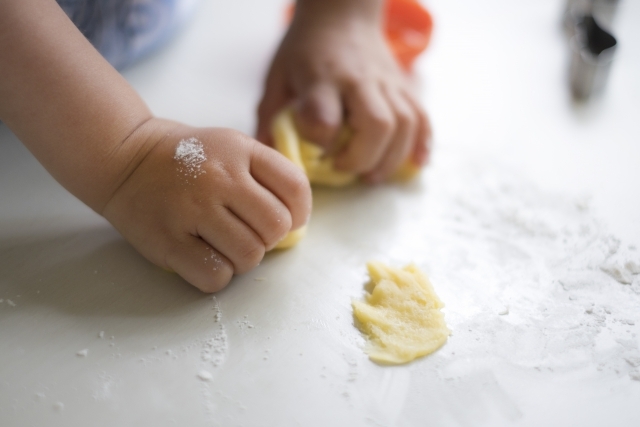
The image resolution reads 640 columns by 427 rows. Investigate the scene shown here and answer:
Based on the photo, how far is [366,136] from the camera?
72cm


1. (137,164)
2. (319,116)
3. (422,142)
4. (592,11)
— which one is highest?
(137,164)

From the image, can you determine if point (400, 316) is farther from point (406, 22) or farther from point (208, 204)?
point (406, 22)

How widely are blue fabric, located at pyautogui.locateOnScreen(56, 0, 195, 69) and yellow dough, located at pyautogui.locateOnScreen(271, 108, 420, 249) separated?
0.92 ft

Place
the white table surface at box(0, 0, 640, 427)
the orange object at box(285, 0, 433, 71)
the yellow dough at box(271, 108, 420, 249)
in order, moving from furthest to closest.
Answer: the orange object at box(285, 0, 433, 71), the yellow dough at box(271, 108, 420, 249), the white table surface at box(0, 0, 640, 427)

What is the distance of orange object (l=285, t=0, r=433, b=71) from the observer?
3.29ft

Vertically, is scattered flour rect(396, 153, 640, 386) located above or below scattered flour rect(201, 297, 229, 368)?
below

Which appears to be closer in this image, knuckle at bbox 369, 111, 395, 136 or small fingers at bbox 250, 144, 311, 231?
small fingers at bbox 250, 144, 311, 231

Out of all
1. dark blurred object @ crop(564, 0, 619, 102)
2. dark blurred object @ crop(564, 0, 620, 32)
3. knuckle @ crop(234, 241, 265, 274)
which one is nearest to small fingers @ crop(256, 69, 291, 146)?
knuckle @ crop(234, 241, 265, 274)

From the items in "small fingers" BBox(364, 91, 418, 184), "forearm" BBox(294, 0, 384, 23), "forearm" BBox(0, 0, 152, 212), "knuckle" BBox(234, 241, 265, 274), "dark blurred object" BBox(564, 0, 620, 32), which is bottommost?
"dark blurred object" BBox(564, 0, 620, 32)

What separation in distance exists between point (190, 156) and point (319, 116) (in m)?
0.20

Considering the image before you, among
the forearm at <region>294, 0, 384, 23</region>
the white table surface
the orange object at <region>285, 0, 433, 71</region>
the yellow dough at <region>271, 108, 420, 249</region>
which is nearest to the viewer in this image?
the white table surface

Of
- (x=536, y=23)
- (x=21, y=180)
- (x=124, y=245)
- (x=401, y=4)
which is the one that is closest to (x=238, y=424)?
(x=124, y=245)

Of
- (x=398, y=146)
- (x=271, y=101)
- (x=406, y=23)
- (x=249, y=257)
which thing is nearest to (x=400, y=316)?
(x=249, y=257)

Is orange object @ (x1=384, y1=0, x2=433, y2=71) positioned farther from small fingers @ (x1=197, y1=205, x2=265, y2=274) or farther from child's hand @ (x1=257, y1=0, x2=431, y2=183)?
small fingers @ (x1=197, y1=205, x2=265, y2=274)
